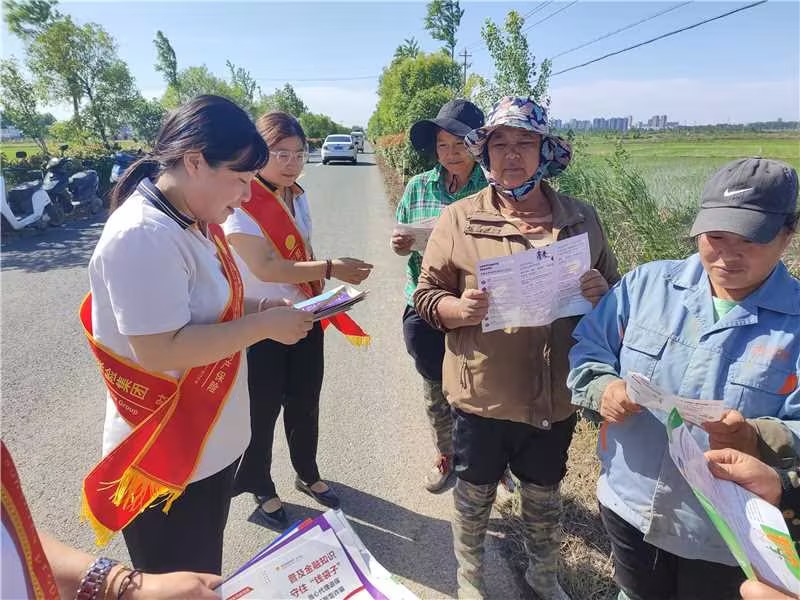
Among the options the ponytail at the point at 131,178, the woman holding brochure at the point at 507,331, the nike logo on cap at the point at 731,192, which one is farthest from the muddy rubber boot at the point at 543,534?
the ponytail at the point at 131,178

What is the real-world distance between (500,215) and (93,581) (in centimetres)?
161

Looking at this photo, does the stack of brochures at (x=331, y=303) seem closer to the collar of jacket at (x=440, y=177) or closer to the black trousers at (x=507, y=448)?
the black trousers at (x=507, y=448)

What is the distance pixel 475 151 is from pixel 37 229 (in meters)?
9.70

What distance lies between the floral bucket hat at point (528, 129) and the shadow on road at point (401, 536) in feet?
5.67

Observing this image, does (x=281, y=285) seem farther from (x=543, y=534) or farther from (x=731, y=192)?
(x=731, y=192)

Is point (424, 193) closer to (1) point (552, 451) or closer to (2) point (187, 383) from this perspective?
(1) point (552, 451)

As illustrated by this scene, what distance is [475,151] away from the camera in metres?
2.02

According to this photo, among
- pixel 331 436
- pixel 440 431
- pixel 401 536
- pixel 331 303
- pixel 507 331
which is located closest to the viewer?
pixel 331 303

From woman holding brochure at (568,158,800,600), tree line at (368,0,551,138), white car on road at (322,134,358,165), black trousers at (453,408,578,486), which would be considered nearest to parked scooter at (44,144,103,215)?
tree line at (368,0,551,138)

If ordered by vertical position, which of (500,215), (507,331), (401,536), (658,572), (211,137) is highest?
(211,137)

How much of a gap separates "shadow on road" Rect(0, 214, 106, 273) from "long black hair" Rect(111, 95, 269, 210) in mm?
6846

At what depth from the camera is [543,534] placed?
208 centimetres

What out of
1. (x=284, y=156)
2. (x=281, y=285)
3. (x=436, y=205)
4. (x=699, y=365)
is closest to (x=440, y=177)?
(x=436, y=205)

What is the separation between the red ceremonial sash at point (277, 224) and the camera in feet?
7.32
